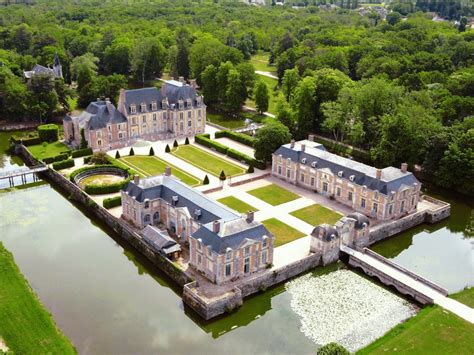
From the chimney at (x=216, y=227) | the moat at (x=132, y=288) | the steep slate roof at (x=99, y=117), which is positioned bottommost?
the moat at (x=132, y=288)

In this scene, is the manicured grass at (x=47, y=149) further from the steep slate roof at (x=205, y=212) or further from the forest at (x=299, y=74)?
the steep slate roof at (x=205, y=212)

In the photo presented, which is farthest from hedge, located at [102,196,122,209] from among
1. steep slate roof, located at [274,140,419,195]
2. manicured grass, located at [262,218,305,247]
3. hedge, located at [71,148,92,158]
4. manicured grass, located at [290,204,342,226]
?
steep slate roof, located at [274,140,419,195]

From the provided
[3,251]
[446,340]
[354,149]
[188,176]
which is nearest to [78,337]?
[3,251]

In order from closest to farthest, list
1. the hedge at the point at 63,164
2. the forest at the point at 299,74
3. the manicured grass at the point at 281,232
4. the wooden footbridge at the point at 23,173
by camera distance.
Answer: the manicured grass at the point at 281,232, the wooden footbridge at the point at 23,173, the hedge at the point at 63,164, the forest at the point at 299,74

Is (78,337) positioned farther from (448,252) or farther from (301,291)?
(448,252)

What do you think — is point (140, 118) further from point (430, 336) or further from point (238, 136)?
point (430, 336)

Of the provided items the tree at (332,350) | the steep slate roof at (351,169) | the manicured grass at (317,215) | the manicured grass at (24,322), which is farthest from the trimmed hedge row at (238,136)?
the tree at (332,350)
